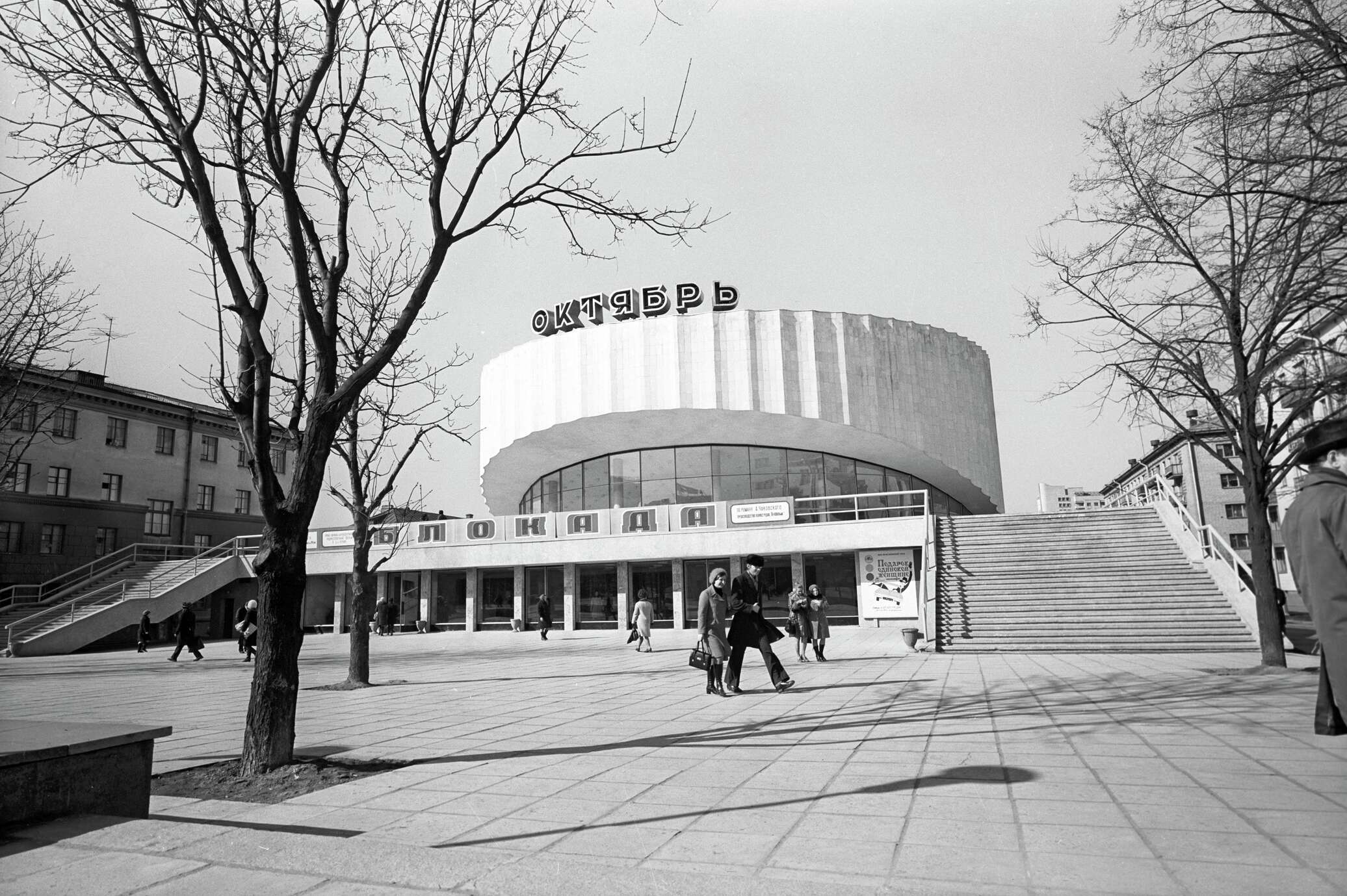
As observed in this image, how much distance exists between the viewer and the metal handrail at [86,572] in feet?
104

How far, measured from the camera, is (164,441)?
4166 cm

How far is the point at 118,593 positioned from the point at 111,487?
9867mm

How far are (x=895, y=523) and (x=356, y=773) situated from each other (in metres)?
25.1

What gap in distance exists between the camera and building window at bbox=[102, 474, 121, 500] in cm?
3850

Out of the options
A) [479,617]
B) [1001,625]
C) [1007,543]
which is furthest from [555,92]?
[479,617]

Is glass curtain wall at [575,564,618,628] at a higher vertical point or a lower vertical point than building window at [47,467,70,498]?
lower

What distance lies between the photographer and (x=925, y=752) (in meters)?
6.84

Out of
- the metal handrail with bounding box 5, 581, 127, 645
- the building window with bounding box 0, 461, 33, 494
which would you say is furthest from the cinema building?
the building window with bounding box 0, 461, 33, 494

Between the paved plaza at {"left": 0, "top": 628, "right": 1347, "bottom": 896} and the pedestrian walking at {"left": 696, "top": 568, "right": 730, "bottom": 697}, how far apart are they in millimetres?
520

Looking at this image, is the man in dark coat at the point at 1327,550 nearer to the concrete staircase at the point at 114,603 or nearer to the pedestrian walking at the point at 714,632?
the pedestrian walking at the point at 714,632

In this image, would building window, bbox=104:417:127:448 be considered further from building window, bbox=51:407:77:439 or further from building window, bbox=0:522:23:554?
building window, bbox=0:522:23:554

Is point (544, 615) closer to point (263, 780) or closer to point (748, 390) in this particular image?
point (748, 390)

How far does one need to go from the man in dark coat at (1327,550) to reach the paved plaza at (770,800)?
1061 mm

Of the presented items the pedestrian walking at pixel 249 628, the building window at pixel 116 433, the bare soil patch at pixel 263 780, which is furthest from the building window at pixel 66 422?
the bare soil patch at pixel 263 780
